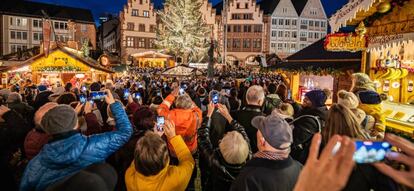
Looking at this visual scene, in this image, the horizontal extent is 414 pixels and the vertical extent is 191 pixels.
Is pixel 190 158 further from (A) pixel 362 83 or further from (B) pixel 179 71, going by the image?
(B) pixel 179 71

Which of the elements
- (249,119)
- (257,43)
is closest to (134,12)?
(257,43)

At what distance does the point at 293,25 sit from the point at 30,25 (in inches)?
1698

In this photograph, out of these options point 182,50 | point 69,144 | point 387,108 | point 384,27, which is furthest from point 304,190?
point 182,50

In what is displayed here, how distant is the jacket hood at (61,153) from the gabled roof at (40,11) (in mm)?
56475

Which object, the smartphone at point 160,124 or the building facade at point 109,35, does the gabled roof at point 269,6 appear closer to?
the building facade at point 109,35

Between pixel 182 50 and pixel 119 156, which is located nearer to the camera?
pixel 119 156

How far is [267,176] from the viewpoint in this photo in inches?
100

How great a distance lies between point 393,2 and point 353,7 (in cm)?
104

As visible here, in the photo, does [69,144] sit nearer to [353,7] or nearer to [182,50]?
[353,7]

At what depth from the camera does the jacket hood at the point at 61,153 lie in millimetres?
2693

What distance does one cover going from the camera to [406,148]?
5.06 ft

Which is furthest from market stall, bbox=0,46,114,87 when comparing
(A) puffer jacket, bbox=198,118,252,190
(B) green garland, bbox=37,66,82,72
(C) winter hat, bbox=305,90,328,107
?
(A) puffer jacket, bbox=198,118,252,190

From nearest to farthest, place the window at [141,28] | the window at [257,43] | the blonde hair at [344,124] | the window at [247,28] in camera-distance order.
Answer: the blonde hair at [344,124] → the window at [141,28] → the window at [247,28] → the window at [257,43]

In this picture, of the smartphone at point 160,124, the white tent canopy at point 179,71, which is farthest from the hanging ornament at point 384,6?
the white tent canopy at point 179,71
